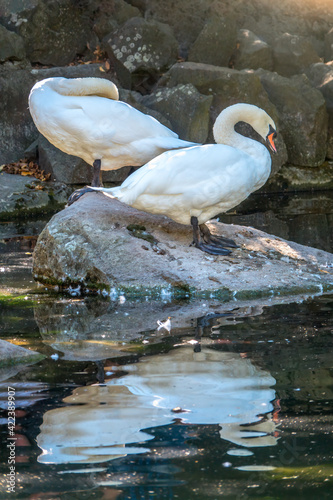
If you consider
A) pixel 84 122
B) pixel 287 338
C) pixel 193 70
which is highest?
pixel 193 70

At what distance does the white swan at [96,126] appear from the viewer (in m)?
7.19

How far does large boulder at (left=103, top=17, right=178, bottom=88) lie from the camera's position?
1458 centimetres

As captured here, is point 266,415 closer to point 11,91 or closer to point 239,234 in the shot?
point 239,234

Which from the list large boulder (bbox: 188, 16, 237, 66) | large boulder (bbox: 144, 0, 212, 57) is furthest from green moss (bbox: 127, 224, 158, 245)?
large boulder (bbox: 144, 0, 212, 57)

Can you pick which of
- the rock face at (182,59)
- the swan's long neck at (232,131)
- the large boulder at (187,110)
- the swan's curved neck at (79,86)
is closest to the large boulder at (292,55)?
the rock face at (182,59)

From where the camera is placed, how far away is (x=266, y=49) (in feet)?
50.4

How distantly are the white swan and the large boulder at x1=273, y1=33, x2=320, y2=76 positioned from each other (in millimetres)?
9096

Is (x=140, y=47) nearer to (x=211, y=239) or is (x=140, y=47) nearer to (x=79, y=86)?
(x=79, y=86)

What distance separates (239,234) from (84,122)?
1836 mm

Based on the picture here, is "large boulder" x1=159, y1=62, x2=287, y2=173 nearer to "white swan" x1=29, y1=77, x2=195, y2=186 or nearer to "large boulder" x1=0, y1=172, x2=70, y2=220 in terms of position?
"large boulder" x1=0, y1=172, x2=70, y2=220

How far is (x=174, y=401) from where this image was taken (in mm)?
3350

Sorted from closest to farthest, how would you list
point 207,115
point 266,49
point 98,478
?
1. point 98,478
2. point 207,115
3. point 266,49

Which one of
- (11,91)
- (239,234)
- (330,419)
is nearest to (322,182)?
(11,91)

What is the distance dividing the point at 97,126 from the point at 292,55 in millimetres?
9624
